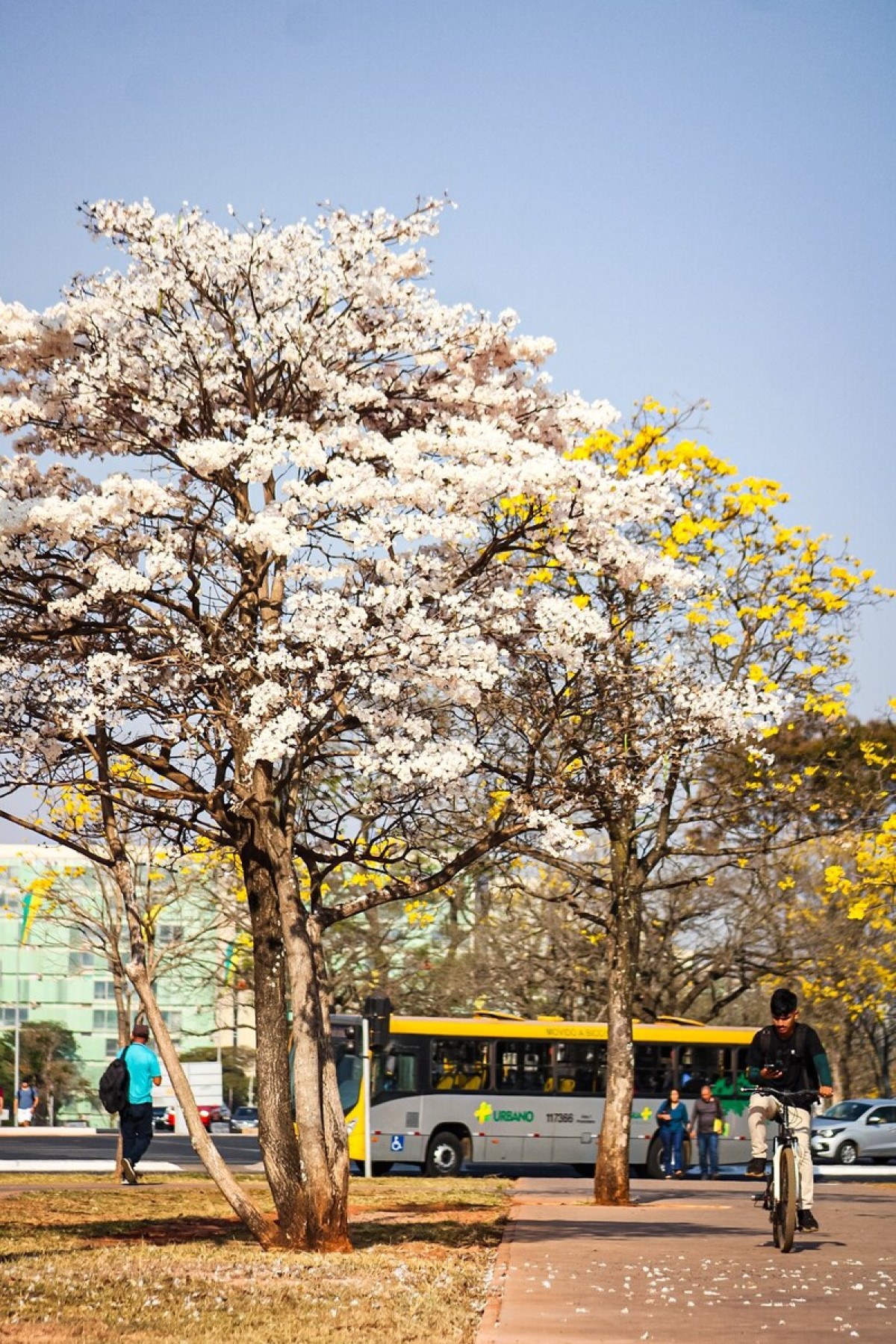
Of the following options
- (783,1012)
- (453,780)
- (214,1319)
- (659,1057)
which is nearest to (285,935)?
(453,780)

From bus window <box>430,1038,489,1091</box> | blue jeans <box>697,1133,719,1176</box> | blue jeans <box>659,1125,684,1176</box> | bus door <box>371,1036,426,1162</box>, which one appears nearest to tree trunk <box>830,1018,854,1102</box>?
blue jeans <box>659,1125,684,1176</box>

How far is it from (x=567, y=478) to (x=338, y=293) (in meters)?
2.32

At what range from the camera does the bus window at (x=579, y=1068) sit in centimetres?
3403

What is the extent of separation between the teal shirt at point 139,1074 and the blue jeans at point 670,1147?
14.6 metres

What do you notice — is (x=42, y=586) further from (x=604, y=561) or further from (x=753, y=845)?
(x=753, y=845)

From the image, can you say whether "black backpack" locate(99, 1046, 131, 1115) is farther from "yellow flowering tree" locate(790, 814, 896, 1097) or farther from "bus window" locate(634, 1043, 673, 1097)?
"bus window" locate(634, 1043, 673, 1097)

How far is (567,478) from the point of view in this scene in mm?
12656

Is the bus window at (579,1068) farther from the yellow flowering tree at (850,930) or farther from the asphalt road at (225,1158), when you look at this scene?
the yellow flowering tree at (850,930)

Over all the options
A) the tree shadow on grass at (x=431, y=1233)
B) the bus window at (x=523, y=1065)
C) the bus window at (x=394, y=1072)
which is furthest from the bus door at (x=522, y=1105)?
the tree shadow on grass at (x=431, y=1233)

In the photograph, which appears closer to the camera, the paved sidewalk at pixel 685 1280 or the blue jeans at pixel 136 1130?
the paved sidewalk at pixel 685 1280

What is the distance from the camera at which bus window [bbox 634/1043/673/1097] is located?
114 ft

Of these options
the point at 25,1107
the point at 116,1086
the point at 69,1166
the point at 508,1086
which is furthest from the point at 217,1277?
the point at 25,1107

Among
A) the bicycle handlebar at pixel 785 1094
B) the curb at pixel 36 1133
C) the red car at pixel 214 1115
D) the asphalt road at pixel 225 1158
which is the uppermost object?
the bicycle handlebar at pixel 785 1094

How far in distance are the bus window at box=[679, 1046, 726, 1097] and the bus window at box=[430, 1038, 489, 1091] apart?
414 centimetres
